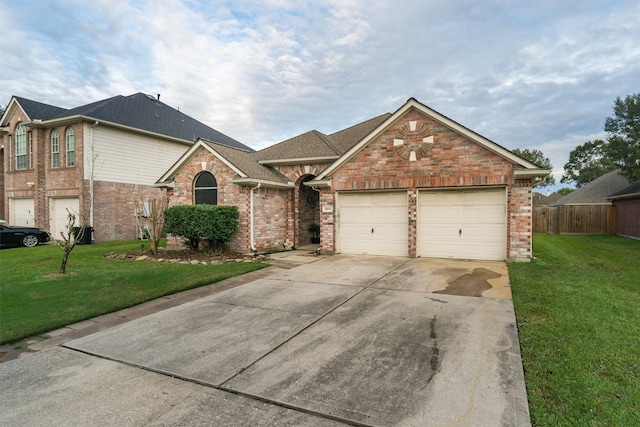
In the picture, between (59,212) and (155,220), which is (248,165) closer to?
(155,220)

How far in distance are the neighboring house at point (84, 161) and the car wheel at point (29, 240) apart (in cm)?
197

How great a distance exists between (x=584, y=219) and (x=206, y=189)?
80.3 feet

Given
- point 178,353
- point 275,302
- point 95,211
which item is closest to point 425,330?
point 275,302

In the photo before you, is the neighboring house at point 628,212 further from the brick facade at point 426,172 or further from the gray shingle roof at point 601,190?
the brick facade at point 426,172

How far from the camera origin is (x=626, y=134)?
1942cm

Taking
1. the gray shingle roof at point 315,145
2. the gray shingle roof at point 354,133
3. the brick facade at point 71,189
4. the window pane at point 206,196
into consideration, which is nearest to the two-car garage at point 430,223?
the gray shingle roof at point 315,145

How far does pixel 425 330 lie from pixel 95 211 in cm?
1826

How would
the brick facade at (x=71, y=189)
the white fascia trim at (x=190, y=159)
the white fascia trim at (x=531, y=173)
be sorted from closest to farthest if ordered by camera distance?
the white fascia trim at (x=531, y=173) → the white fascia trim at (x=190, y=159) → the brick facade at (x=71, y=189)

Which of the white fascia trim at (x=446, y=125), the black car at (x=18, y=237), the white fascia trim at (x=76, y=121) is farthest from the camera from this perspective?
the white fascia trim at (x=76, y=121)

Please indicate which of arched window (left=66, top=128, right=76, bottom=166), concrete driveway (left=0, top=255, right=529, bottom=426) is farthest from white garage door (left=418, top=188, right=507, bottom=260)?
arched window (left=66, top=128, right=76, bottom=166)

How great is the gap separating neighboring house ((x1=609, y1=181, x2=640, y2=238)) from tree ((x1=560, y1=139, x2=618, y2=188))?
103ft

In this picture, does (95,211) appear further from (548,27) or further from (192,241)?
(548,27)

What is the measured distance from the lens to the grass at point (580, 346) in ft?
9.38

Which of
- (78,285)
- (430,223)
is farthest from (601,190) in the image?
(78,285)
